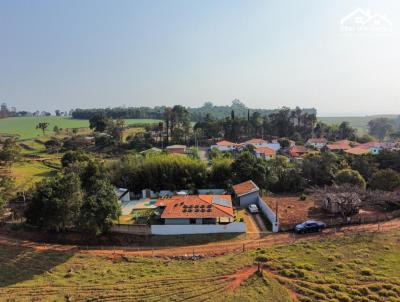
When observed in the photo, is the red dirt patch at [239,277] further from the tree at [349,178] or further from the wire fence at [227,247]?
the tree at [349,178]

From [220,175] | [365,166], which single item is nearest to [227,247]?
[220,175]

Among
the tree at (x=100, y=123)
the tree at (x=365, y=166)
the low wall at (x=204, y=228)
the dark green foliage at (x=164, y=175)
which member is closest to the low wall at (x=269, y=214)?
the low wall at (x=204, y=228)

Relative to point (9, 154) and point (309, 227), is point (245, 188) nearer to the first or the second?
point (309, 227)

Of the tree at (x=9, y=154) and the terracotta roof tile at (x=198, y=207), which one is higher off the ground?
the tree at (x=9, y=154)

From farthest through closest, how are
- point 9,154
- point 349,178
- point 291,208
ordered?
point 9,154, point 349,178, point 291,208

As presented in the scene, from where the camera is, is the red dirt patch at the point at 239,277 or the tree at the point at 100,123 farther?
the tree at the point at 100,123

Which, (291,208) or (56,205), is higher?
(56,205)

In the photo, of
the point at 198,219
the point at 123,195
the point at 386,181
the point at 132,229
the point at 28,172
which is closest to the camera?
the point at 198,219
